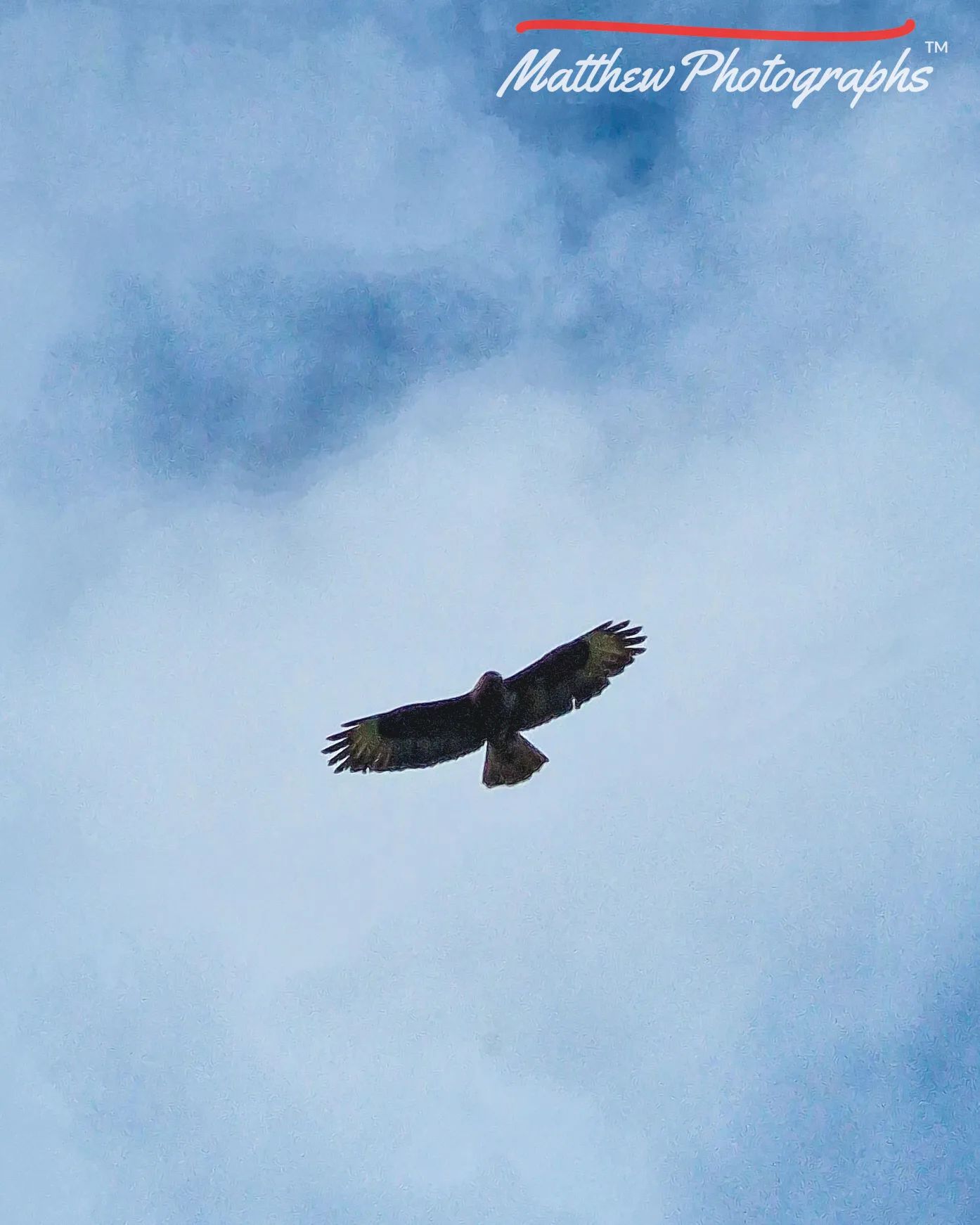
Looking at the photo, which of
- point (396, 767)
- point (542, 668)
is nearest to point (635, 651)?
point (542, 668)

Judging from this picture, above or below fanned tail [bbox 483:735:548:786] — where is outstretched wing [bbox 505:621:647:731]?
above

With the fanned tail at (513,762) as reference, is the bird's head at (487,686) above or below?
above

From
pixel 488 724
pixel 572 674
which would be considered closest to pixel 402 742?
pixel 488 724

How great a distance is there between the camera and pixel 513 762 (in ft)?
41.8

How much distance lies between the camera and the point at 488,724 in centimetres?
1273

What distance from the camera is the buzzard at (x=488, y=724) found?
41.7 feet

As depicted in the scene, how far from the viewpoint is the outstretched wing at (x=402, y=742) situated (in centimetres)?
1284

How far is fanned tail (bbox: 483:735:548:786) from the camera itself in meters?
12.7

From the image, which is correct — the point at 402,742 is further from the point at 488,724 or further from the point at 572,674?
the point at 572,674

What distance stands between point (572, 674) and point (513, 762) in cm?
135

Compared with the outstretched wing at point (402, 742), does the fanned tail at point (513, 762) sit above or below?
below

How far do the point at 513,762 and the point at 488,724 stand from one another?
0.54 m

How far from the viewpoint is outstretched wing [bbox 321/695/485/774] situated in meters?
12.8

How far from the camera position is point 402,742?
12922 millimetres
